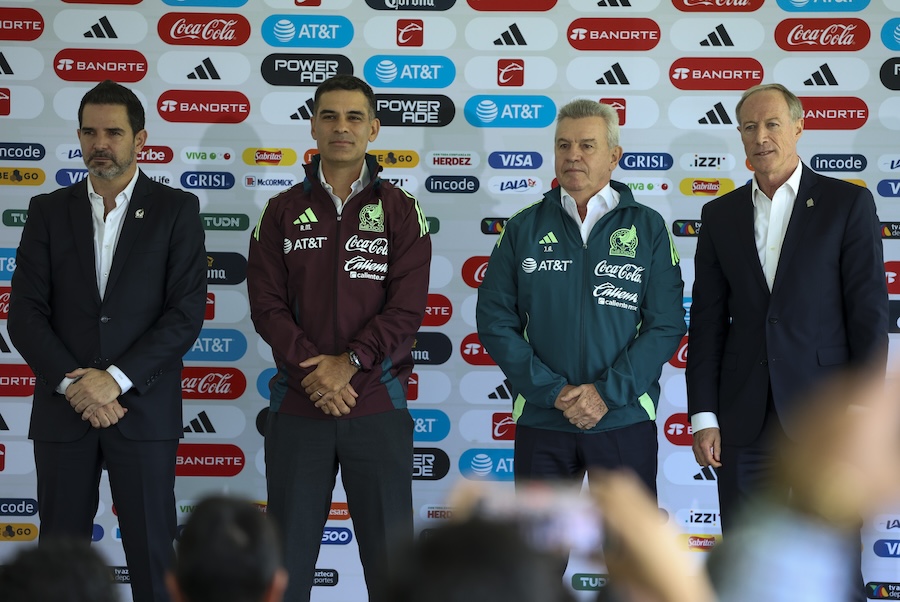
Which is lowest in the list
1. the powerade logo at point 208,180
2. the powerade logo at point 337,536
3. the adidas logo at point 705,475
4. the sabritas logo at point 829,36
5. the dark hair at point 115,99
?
the powerade logo at point 337,536

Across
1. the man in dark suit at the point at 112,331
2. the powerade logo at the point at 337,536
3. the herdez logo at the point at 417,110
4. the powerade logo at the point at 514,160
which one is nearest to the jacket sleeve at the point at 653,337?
the powerade logo at the point at 514,160

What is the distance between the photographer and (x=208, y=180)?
424cm

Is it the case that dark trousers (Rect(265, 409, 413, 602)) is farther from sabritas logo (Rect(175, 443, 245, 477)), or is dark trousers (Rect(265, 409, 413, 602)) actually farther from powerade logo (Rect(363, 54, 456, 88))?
powerade logo (Rect(363, 54, 456, 88))

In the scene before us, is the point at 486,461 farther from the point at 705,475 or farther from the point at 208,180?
the point at 208,180

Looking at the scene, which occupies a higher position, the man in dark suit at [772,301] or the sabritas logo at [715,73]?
the sabritas logo at [715,73]

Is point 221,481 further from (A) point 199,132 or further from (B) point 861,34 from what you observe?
(B) point 861,34

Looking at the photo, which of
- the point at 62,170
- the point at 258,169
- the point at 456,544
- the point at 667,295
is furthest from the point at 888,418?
the point at 62,170

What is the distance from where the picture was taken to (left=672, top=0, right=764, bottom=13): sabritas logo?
4223mm

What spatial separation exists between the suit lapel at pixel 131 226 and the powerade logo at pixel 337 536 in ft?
5.12

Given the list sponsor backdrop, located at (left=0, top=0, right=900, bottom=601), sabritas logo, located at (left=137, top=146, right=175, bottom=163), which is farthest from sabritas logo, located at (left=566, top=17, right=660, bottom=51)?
sabritas logo, located at (left=137, top=146, right=175, bottom=163)

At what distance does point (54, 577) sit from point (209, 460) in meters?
3.38

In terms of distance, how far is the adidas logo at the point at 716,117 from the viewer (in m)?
4.21

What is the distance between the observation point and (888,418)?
1.02 m

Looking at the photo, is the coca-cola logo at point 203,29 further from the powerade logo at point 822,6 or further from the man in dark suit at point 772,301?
the powerade logo at point 822,6
